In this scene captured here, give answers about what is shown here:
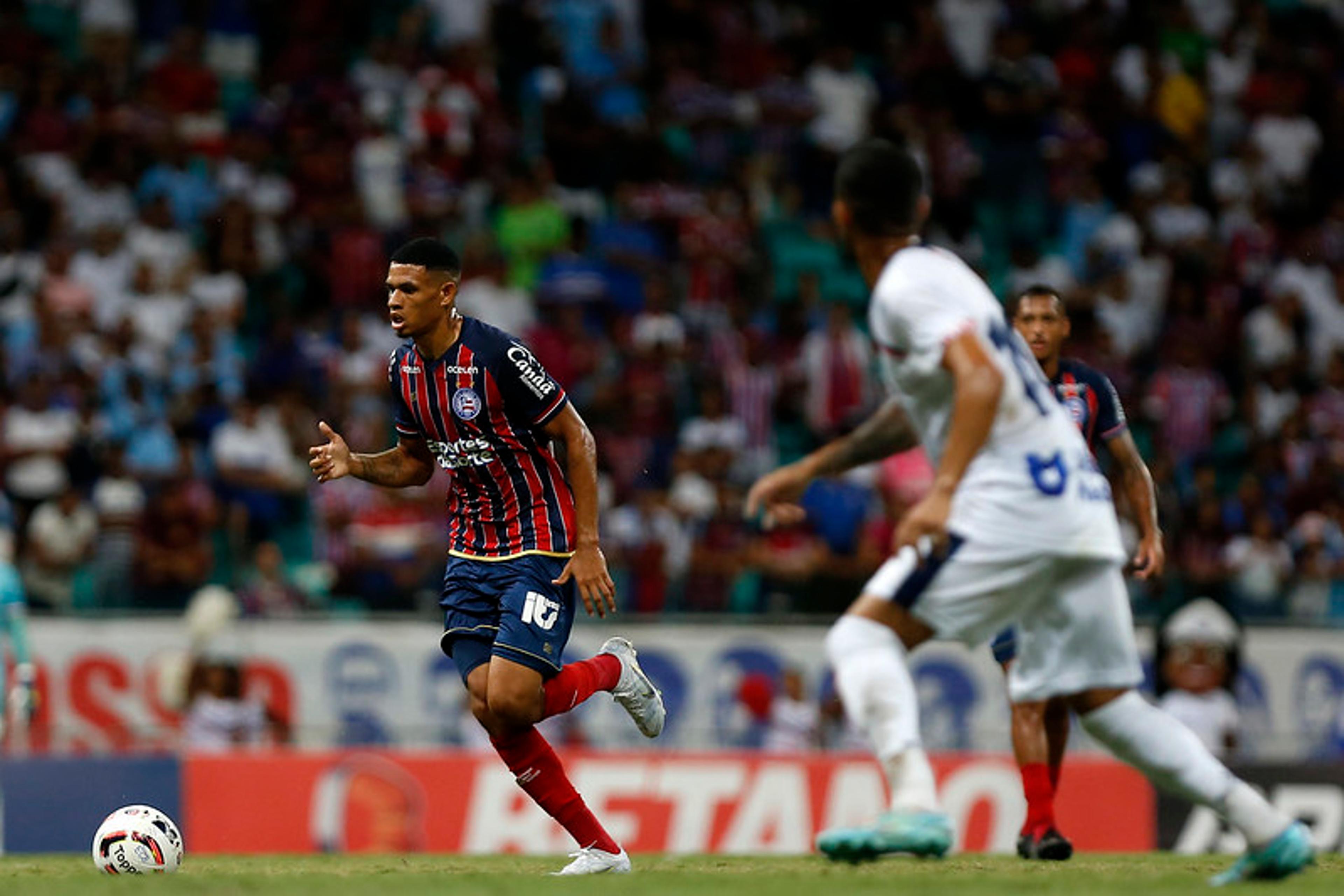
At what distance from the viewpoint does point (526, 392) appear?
30.6 feet

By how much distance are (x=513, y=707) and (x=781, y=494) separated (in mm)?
2000

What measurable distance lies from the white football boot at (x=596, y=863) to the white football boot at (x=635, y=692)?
28.4 inches

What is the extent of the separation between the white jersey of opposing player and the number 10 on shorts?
2401 mm

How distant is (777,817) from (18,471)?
641cm

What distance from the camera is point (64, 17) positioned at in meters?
20.9

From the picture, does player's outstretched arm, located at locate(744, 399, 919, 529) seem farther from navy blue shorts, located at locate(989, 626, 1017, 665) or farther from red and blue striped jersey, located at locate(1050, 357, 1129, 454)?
red and blue striped jersey, located at locate(1050, 357, 1129, 454)

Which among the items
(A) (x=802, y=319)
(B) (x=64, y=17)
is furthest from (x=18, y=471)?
(A) (x=802, y=319)

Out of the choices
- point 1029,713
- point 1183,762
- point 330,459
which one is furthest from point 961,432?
point 1029,713

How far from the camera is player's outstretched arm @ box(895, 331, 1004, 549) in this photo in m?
6.83

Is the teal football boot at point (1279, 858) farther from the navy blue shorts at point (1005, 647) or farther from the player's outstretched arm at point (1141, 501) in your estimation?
the navy blue shorts at point (1005, 647)

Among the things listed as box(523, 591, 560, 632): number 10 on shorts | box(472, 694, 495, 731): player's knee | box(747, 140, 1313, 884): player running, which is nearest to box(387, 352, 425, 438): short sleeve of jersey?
box(523, 591, 560, 632): number 10 on shorts

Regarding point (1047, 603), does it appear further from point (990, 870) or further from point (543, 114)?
point (543, 114)

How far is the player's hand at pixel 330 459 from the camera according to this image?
9.23 meters

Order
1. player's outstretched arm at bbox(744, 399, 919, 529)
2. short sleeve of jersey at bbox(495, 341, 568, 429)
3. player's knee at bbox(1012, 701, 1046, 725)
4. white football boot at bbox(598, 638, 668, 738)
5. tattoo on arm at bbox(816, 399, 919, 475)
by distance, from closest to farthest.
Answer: player's outstretched arm at bbox(744, 399, 919, 529)
tattoo on arm at bbox(816, 399, 919, 475)
short sleeve of jersey at bbox(495, 341, 568, 429)
white football boot at bbox(598, 638, 668, 738)
player's knee at bbox(1012, 701, 1046, 725)
